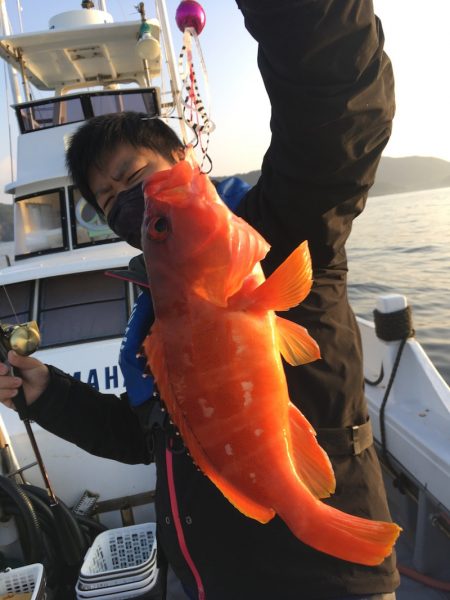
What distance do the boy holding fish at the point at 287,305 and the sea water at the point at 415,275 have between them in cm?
583

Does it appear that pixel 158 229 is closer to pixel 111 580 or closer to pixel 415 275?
pixel 111 580

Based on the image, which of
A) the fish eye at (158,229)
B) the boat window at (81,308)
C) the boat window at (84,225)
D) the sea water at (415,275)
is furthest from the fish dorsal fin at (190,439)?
the sea water at (415,275)

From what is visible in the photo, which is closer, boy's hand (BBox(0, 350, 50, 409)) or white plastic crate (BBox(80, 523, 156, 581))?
boy's hand (BBox(0, 350, 50, 409))

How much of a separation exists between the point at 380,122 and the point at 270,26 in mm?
356

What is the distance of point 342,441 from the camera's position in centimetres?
145

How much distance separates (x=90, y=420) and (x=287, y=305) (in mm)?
1197

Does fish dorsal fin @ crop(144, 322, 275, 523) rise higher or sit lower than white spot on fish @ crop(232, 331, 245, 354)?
lower

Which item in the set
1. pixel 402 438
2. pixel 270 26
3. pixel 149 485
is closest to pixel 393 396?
pixel 402 438

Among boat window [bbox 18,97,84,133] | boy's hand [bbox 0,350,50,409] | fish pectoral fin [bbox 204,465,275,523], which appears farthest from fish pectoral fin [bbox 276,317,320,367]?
boat window [bbox 18,97,84,133]

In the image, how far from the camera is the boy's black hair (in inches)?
68.4

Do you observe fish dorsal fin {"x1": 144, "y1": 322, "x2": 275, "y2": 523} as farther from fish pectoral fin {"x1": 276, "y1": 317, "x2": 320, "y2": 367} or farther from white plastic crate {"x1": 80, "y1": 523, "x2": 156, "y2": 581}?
white plastic crate {"x1": 80, "y1": 523, "x2": 156, "y2": 581}

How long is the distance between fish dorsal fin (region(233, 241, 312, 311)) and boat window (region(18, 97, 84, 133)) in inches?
284

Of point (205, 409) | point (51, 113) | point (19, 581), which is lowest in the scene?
point (19, 581)

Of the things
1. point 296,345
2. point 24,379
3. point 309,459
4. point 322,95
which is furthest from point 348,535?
point 24,379
